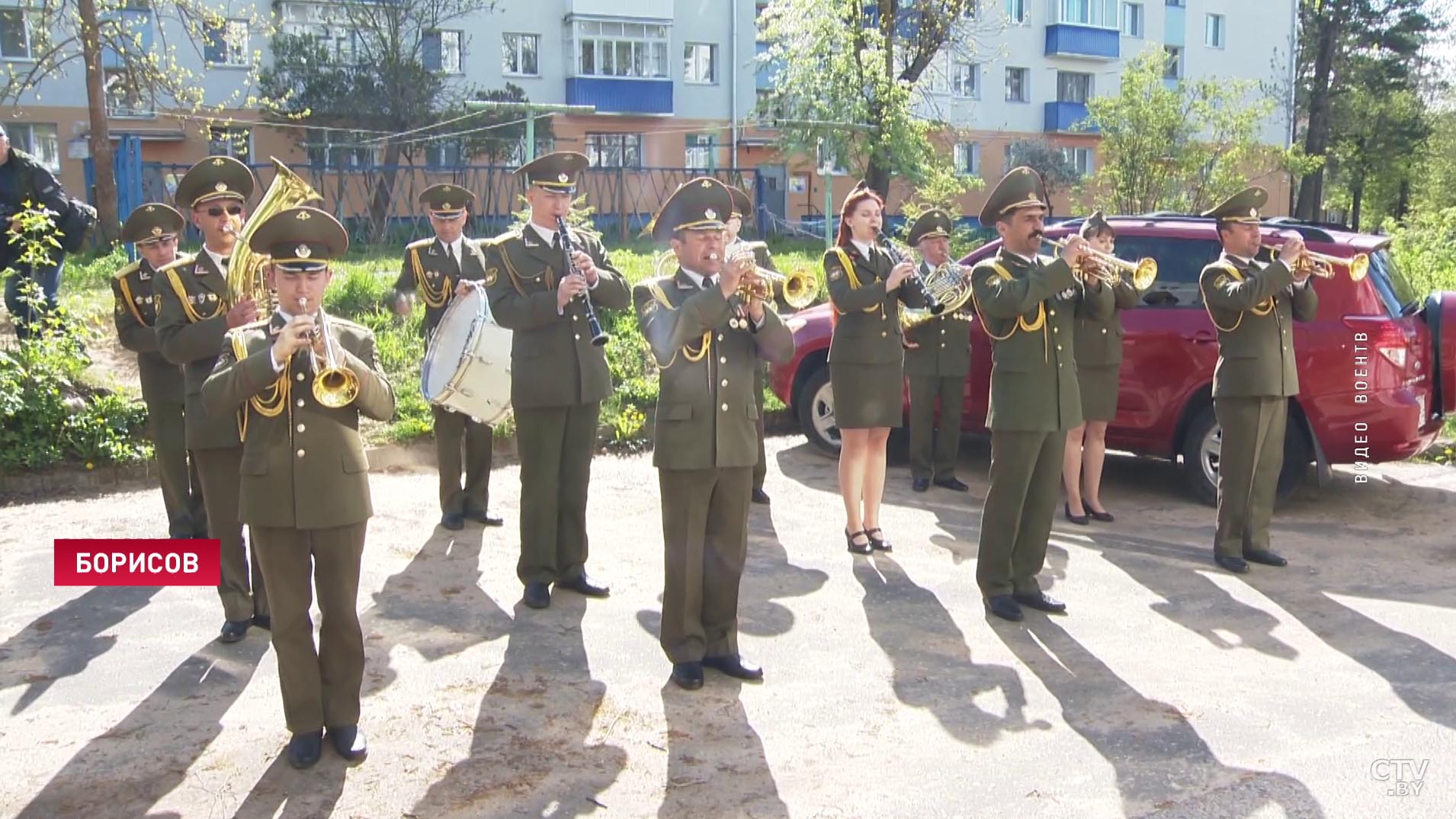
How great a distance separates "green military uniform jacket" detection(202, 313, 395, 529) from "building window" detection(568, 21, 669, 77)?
3311 cm

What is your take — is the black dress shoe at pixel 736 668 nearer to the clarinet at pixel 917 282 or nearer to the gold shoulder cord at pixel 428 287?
the clarinet at pixel 917 282

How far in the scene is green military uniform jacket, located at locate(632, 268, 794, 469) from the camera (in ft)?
17.4

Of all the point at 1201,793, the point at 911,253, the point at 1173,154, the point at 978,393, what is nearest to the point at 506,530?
the point at 911,253

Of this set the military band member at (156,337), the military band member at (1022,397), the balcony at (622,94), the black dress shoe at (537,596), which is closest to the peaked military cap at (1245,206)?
the military band member at (1022,397)

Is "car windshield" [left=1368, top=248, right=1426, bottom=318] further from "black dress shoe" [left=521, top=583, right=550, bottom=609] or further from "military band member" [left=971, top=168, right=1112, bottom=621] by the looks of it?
"black dress shoe" [left=521, top=583, right=550, bottom=609]

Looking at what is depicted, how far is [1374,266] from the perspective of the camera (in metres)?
8.20

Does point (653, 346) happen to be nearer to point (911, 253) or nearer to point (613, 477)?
point (911, 253)

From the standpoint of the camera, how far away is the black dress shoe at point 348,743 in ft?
15.4

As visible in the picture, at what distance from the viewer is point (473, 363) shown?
6926 millimetres

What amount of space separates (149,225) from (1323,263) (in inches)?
246

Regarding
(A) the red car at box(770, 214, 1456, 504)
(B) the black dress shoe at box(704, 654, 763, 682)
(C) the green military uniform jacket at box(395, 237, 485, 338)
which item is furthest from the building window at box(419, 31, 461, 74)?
(B) the black dress shoe at box(704, 654, 763, 682)

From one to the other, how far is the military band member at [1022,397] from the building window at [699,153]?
31.7 m

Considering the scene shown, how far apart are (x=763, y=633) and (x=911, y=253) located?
260cm

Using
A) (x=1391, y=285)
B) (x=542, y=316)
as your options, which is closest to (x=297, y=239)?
(x=542, y=316)
